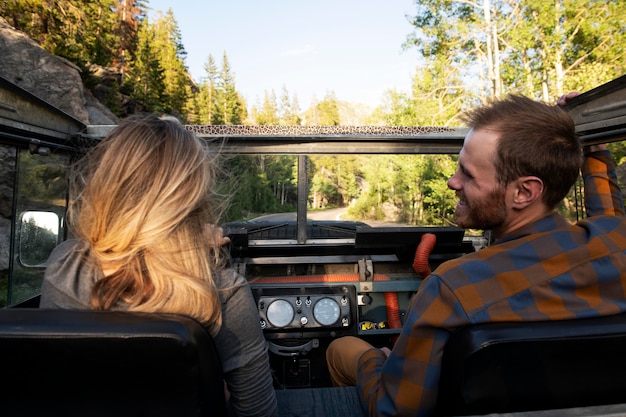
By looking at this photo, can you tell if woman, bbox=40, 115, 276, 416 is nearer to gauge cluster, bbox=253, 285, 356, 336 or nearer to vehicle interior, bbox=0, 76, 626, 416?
vehicle interior, bbox=0, 76, 626, 416

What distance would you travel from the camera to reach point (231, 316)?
1.29m

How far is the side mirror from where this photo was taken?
104 inches

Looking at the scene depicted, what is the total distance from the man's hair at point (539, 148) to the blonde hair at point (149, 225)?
107 centimetres

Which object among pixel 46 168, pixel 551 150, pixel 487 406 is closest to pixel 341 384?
pixel 487 406

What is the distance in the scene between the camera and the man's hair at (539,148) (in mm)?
1419

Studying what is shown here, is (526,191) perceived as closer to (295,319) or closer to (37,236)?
(295,319)

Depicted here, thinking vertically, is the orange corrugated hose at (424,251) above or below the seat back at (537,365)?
above

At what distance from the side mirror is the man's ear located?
2882 millimetres

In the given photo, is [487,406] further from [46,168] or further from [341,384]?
[46,168]

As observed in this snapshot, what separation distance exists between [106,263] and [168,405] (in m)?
0.45

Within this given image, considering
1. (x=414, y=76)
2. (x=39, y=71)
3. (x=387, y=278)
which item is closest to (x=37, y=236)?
(x=387, y=278)

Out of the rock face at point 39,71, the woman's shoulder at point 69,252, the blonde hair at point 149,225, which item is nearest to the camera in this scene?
the blonde hair at point 149,225

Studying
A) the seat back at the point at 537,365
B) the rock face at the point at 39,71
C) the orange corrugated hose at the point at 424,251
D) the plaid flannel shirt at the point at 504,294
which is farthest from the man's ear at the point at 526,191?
the rock face at the point at 39,71

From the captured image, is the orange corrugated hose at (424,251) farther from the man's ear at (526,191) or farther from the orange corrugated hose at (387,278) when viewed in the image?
the man's ear at (526,191)
